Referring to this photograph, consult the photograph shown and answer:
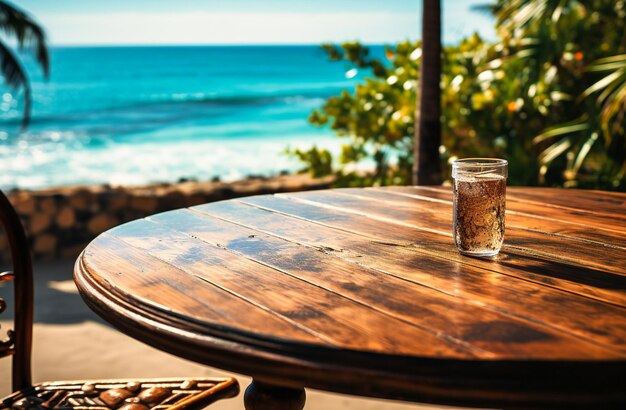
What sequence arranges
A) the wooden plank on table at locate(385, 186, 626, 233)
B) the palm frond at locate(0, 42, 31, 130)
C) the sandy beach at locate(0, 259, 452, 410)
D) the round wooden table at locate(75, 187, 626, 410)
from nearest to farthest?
the round wooden table at locate(75, 187, 626, 410), the wooden plank on table at locate(385, 186, 626, 233), the sandy beach at locate(0, 259, 452, 410), the palm frond at locate(0, 42, 31, 130)

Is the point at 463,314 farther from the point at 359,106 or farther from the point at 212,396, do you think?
the point at 359,106

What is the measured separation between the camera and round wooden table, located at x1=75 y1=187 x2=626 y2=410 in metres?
0.69

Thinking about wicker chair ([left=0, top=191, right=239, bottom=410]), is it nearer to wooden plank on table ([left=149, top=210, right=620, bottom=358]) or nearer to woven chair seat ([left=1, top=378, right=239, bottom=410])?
woven chair seat ([left=1, top=378, right=239, bottom=410])

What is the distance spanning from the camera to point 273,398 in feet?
3.94

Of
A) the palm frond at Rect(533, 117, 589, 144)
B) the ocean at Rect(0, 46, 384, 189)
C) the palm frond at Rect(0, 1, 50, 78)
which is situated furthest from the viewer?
the ocean at Rect(0, 46, 384, 189)

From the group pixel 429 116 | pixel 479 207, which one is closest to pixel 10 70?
pixel 429 116

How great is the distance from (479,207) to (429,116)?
2.17 m

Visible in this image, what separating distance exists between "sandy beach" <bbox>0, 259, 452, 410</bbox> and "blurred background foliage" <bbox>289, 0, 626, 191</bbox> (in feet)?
5.56

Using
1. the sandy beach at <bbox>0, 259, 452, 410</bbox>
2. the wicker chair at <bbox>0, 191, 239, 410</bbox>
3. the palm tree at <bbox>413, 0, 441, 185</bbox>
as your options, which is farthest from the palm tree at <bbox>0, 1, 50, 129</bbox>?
the wicker chair at <bbox>0, 191, 239, 410</bbox>

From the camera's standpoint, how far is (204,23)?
123 feet

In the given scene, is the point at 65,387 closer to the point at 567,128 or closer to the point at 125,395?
the point at 125,395

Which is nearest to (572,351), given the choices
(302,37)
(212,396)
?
(212,396)

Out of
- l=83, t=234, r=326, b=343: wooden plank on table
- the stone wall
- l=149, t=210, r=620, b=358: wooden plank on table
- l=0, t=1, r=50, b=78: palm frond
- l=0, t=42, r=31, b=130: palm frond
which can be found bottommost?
the stone wall

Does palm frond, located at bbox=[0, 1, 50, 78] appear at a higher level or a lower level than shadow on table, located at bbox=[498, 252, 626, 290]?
higher
